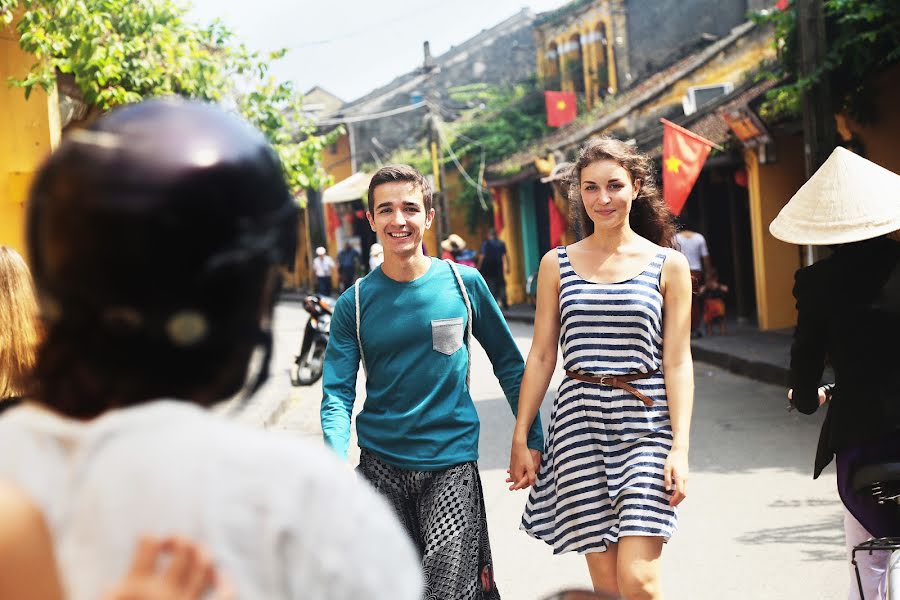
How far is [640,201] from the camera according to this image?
4.30m

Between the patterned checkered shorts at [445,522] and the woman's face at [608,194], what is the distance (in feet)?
3.17

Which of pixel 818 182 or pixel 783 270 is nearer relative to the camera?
pixel 818 182

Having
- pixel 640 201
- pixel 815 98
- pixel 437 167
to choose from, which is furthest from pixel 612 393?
pixel 437 167

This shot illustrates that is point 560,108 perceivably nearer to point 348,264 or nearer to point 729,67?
point 729,67

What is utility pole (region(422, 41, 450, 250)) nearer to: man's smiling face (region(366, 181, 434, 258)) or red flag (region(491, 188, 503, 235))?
red flag (region(491, 188, 503, 235))

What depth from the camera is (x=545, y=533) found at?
405 cm

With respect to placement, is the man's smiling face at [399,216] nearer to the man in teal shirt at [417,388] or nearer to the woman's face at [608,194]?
the man in teal shirt at [417,388]

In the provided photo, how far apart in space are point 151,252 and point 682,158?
15.2 meters

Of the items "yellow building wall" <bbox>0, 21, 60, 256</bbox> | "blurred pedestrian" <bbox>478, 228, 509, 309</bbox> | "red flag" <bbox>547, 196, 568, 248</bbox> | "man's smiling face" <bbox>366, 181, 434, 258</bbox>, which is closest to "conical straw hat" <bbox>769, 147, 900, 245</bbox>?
"man's smiling face" <bbox>366, 181, 434, 258</bbox>

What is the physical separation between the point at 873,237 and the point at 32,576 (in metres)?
3.35

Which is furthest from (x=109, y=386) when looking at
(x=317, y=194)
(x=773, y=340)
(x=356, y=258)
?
(x=317, y=194)

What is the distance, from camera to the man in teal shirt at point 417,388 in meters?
4.05

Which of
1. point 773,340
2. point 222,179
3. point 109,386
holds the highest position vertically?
point 222,179

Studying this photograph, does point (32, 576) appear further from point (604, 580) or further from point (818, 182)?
point (818, 182)
